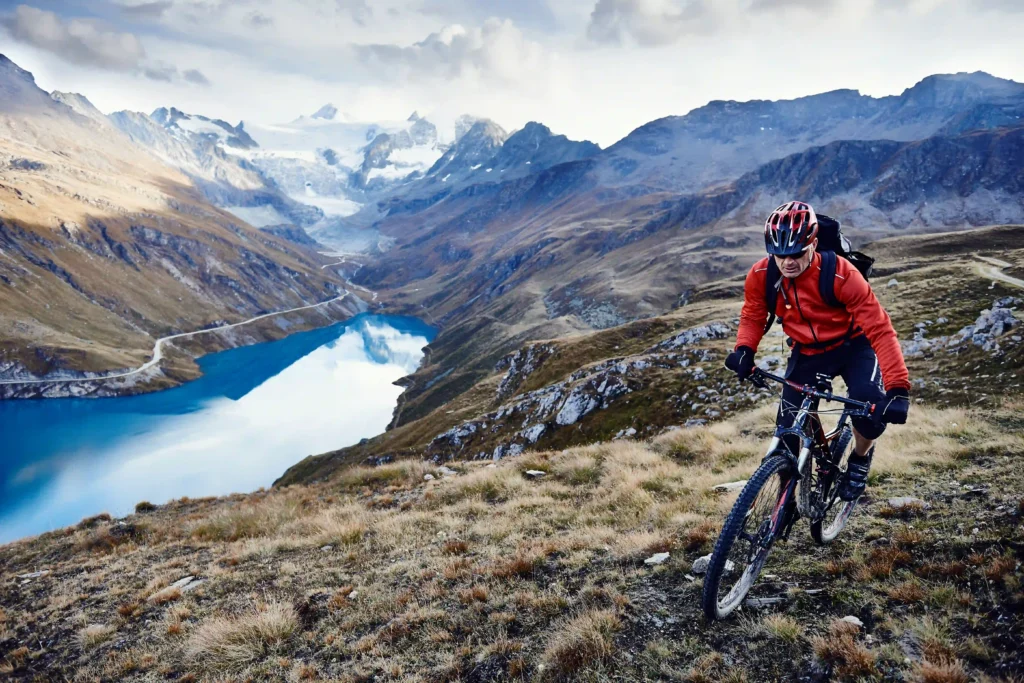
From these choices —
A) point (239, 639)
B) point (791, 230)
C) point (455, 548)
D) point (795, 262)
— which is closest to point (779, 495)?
point (795, 262)

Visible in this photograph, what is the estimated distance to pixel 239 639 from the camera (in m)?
7.54

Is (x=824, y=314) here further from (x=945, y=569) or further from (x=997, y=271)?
(x=997, y=271)

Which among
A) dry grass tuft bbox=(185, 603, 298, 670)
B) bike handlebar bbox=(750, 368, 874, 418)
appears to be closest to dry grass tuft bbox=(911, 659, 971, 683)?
bike handlebar bbox=(750, 368, 874, 418)

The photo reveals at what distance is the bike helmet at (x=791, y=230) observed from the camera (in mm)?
6094

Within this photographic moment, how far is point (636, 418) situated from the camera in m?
41.3

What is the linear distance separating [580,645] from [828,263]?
549 centimetres

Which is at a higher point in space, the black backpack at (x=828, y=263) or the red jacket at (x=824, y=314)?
the black backpack at (x=828, y=263)

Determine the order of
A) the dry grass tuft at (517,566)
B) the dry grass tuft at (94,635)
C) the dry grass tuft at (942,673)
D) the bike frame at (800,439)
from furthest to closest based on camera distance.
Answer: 1. the dry grass tuft at (94,635)
2. the dry grass tuft at (517,566)
3. the bike frame at (800,439)
4. the dry grass tuft at (942,673)

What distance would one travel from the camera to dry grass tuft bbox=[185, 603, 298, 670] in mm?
7188

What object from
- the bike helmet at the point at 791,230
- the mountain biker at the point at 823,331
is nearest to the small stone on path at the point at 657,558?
the mountain biker at the point at 823,331

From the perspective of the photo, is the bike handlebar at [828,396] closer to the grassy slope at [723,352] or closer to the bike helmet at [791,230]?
the bike helmet at [791,230]

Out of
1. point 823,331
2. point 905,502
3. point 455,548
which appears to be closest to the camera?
point 823,331

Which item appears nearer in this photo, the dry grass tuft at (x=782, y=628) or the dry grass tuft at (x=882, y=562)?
the dry grass tuft at (x=782, y=628)

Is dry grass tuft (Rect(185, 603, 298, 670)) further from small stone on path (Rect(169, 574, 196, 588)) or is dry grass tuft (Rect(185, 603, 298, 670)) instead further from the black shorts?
the black shorts
